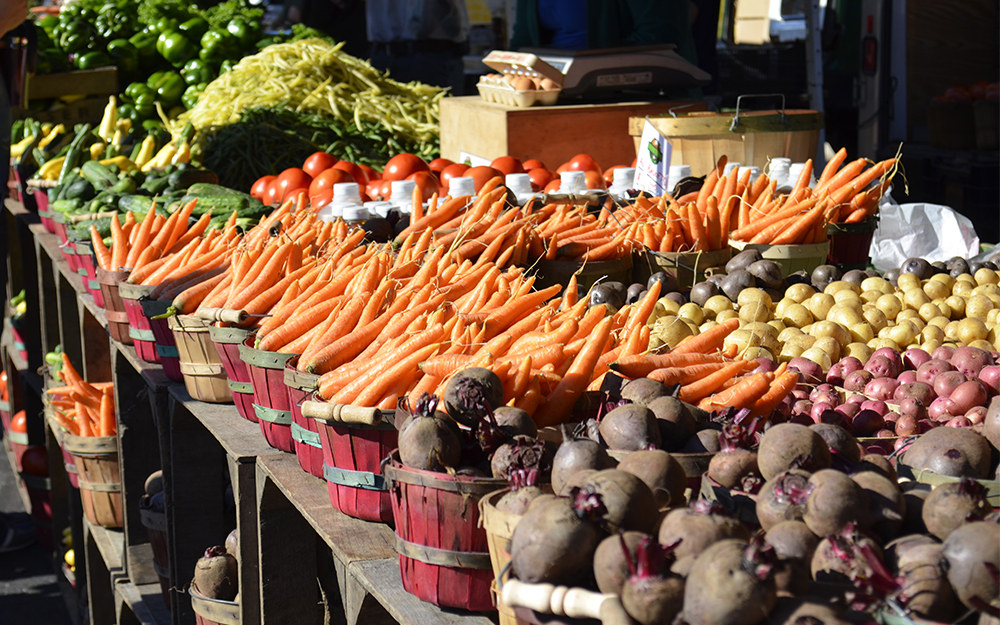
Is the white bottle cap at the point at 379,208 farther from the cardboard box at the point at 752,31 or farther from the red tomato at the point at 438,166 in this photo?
the cardboard box at the point at 752,31

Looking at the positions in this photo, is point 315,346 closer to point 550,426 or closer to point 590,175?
point 550,426

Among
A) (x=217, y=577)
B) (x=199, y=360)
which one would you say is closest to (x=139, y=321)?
(x=199, y=360)

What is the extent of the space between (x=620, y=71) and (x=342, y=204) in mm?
1854

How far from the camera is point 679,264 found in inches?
109

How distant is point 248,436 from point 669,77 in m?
3.22

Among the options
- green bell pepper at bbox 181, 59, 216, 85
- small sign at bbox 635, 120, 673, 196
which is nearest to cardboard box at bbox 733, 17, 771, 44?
green bell pepper at bbox 181, 59, 216, 85

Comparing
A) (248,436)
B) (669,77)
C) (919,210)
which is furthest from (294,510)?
(669,77)

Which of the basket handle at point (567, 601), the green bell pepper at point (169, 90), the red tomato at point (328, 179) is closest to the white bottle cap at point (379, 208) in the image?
the red tomato at point (328, 179)

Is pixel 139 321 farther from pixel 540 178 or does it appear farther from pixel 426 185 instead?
pixel 540 178

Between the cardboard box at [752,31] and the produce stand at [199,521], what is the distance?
29.1 feet

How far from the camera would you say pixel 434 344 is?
5.63ft

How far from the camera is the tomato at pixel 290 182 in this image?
4.01m

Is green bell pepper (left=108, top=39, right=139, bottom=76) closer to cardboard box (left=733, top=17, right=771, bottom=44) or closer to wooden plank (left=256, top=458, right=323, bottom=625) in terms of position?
wooden plank (left=256, top=458, right=323, bottom=625)

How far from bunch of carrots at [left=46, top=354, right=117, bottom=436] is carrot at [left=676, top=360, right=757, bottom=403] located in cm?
264
